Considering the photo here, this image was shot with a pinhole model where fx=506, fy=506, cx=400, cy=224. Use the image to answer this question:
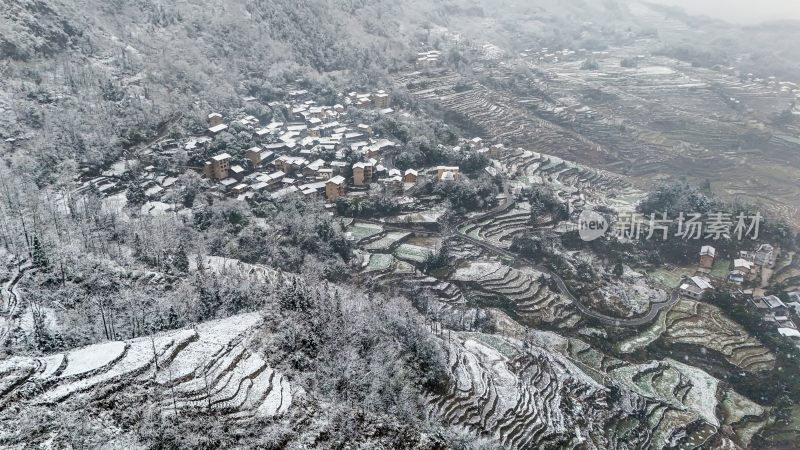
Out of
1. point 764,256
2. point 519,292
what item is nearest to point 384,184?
point 519,292

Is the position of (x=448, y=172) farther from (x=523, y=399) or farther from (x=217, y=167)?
(x=523, y=399)

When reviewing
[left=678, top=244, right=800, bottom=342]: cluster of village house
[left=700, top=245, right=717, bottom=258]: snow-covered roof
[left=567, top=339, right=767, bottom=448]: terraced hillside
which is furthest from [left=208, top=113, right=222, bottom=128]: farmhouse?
[left=700, top=245, right=717, bottom=258]: snow-covered roof

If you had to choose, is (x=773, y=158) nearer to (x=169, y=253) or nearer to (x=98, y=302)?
(x=169, y=253)

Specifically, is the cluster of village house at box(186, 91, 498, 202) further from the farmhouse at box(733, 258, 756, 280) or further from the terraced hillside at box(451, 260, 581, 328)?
the farmhouse at box(733, 258, 756, 280)

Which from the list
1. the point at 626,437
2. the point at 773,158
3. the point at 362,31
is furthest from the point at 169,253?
the point at 773,158

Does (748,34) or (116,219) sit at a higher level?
(748,34)

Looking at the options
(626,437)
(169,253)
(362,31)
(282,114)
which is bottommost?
(626,437)
